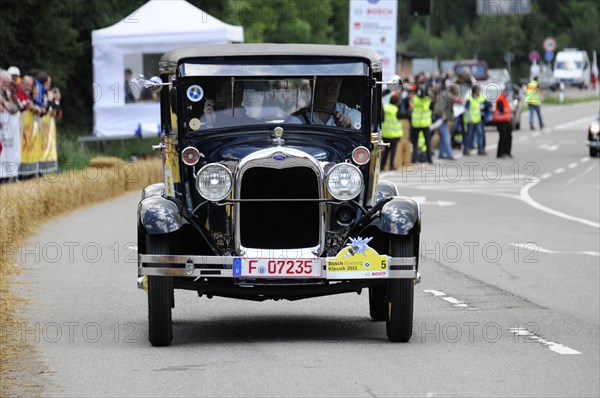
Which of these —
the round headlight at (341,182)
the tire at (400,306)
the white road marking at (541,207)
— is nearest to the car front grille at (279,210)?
the round headlight at (341,182)

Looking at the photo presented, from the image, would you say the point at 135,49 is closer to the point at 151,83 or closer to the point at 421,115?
the point at 421,115

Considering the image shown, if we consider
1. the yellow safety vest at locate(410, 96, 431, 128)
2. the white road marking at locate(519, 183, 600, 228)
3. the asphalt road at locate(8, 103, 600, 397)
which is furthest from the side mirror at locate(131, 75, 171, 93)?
the yellow safety vest at locate(410, 96, 431, 128)

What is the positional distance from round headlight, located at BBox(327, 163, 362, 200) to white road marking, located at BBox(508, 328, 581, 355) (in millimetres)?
1678

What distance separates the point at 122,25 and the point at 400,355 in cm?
2442

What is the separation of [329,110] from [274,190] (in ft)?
3.91

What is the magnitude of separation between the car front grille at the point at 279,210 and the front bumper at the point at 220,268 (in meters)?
0.30

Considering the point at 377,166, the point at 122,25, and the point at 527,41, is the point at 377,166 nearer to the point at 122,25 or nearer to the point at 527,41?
the point at 122,25

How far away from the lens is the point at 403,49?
11594cm

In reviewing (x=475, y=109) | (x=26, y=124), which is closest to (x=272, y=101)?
(x=26, y=124)

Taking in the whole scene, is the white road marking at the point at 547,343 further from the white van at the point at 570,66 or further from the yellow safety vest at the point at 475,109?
the white van at the point at 570,66

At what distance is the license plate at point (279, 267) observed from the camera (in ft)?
32.5

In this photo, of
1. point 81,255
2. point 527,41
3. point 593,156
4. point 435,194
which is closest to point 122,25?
point 435,194

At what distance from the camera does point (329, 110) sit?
1108 cm

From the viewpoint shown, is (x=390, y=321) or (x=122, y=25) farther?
(x=122, y=25)
